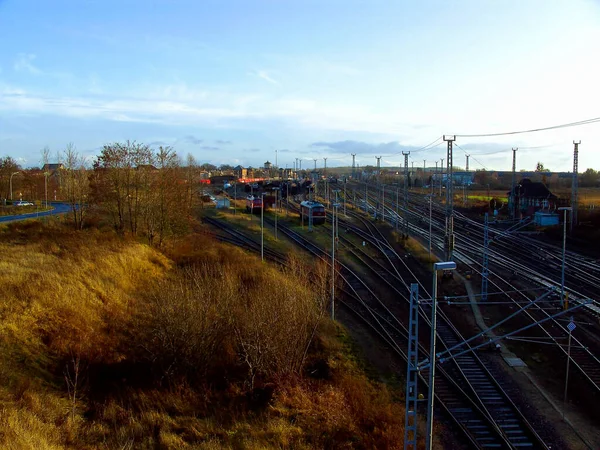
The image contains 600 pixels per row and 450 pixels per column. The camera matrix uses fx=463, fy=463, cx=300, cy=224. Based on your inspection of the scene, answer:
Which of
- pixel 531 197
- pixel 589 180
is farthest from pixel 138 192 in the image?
pixel 589 180

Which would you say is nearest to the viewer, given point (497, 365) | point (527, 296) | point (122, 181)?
point (497, 365)

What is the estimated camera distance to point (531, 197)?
47.0 meters

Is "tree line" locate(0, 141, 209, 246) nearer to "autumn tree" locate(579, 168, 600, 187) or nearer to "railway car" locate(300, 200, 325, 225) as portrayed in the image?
"railway car" locate(300, 200, 325, 225)

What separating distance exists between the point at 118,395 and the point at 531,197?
45397mm

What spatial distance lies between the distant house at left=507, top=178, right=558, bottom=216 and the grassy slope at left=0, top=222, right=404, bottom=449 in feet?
116

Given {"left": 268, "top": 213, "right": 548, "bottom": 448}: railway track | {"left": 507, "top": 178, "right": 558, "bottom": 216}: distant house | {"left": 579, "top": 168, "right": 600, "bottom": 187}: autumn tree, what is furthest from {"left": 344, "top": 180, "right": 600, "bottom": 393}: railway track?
{"left": 579, "top": 168, "right": 600, "bottom": 187}: autumn tree

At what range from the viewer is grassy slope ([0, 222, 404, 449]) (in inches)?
405

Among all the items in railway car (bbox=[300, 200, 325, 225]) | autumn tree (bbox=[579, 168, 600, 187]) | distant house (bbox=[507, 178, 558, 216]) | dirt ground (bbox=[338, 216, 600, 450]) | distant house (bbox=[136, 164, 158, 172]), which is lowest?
dirt ground (bbox=[338, 216, 600, 450])

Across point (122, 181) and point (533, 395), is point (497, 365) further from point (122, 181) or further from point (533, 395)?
point (122, 181)

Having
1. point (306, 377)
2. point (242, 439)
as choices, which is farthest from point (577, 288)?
point (242, 439)

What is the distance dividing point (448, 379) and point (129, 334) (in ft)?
34.6

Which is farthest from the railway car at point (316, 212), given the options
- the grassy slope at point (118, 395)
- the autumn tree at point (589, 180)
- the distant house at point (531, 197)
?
the autumn tree at point (589, 180)

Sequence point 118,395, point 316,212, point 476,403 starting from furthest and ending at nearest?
point 316,212
point 476,403
point 118,395

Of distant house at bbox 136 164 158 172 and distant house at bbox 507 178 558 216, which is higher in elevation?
distant house at bbox 136 164 158 172
